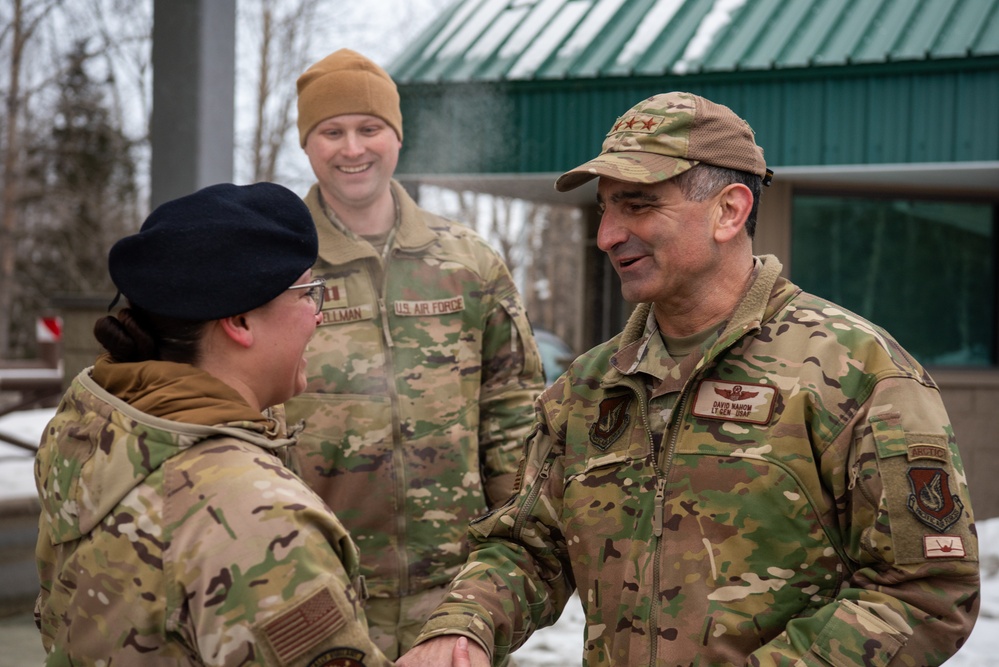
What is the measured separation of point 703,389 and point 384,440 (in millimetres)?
1276

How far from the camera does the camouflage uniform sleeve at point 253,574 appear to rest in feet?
5.22

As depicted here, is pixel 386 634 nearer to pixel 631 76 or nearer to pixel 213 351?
pixel 213 351

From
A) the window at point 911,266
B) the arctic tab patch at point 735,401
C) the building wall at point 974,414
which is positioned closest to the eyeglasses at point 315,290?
the arctic tab patch at point 735,401

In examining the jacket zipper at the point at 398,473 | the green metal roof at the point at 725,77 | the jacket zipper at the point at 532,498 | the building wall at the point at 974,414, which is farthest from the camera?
the building wall at the point at 974,414

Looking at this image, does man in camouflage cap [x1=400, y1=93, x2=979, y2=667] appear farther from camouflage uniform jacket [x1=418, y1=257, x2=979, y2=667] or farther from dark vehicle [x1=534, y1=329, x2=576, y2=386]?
dark vehicle [x1=534, y1=329, x2=576, y2=386]

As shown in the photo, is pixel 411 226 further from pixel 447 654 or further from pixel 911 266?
pixel 911 266

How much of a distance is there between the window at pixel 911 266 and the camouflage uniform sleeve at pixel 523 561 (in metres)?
6.58

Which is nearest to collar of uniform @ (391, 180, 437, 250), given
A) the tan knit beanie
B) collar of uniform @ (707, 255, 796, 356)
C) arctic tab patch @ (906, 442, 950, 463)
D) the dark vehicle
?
the tan knit beanie

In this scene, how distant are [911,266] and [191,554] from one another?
26.7 ft

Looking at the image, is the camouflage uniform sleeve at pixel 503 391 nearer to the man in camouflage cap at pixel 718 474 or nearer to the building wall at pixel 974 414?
the man in camouflage cap at pixel 718 474

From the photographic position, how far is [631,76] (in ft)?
25.4

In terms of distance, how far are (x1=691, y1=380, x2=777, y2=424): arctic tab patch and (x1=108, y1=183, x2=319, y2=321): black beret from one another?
0.86 m

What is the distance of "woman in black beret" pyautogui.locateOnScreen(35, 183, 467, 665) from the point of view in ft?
5.28

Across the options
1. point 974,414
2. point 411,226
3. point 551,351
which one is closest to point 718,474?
point 411,226
